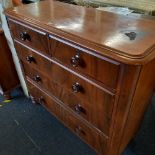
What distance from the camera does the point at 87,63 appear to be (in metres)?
0.77

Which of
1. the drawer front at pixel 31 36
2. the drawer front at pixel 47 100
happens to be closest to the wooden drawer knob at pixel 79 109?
the drawer front at pixel 47 100

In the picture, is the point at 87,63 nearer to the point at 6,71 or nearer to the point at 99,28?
the point at 99,28

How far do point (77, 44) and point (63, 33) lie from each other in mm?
105

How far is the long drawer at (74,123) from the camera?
1047mm

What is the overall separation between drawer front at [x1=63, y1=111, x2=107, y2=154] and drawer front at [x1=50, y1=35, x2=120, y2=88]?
1.40ft

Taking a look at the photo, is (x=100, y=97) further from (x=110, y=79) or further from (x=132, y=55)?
(x=132, y=55)

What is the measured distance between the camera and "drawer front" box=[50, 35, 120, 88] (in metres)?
0.69

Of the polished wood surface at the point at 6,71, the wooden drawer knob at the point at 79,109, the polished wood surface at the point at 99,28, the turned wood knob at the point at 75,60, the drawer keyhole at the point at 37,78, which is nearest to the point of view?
the polished wood surface at the point at 99,28

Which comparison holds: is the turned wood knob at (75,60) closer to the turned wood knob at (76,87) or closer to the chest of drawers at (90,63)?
the chest of drawers at (90,63)

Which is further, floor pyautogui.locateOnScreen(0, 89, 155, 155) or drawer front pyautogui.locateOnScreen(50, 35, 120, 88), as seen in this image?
floor pyautogui.locateOnScreen(0, 89, 155, 155)

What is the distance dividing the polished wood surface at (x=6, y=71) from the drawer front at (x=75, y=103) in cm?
31

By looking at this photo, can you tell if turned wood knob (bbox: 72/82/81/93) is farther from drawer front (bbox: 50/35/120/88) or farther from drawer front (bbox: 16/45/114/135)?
drawer front (bbox: 50/35/120/88)

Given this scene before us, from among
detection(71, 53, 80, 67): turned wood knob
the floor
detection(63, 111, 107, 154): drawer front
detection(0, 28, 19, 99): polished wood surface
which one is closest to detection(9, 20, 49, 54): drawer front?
detection(71, 53, 80, 67): turned wood knob

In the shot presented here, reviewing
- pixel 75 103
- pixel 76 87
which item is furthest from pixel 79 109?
pixel 76 87
